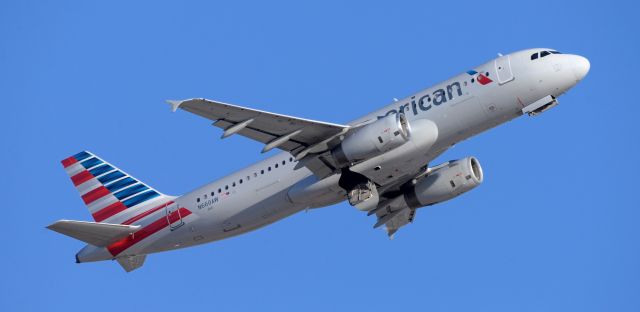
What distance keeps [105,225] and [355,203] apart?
13.3 meters

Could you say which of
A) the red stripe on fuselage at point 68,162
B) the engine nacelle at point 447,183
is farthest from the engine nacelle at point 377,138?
the red stripe on fuselage at point 68,162

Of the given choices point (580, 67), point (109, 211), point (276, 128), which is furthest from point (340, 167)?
→ point (109, 211)

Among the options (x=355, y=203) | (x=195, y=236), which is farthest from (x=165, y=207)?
(x=355, y=203)

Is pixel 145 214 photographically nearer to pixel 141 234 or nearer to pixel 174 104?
pixel 141 234

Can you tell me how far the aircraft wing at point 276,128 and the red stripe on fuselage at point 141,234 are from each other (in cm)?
806

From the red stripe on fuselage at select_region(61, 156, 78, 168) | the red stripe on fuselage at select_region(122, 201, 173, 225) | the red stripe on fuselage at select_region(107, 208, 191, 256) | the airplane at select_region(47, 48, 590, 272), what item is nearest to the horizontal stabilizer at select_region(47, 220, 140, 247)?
the airplane at select_region(47, 48, 590, 272)

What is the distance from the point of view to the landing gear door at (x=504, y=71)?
151 ft

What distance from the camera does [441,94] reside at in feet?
152

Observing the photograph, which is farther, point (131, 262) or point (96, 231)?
point (131, 262)

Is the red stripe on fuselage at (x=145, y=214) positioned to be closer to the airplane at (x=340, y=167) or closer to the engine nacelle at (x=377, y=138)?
the airplane at (x=340, y=167)

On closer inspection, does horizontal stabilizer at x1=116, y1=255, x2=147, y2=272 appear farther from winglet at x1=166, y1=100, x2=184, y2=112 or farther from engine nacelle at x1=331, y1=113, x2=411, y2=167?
winglet at x1=166, y1=100, x2=184, y2=112

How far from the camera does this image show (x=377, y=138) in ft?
146

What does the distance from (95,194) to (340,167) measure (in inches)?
Answer: 608

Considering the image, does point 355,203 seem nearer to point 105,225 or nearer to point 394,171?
point 394,171
